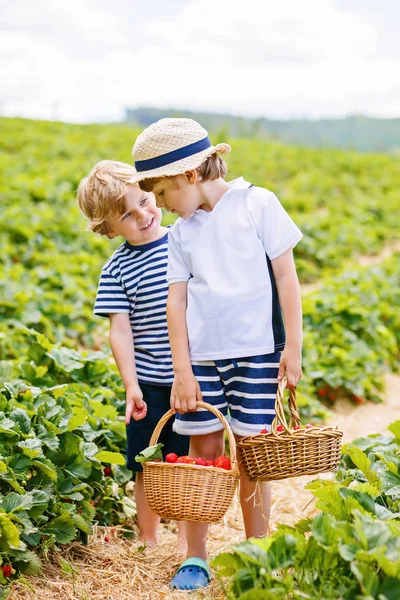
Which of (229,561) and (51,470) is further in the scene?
(51,470)

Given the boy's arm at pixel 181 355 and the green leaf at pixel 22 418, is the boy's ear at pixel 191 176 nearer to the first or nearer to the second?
the boy's arm at pixel 181 355

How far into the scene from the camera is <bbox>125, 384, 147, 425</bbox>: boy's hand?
2.98 m

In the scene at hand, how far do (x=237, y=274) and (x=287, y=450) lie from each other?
2.06ft

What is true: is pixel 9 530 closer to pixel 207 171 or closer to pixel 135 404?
pixel 135 404

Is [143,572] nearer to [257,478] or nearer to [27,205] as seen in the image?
[257,478]

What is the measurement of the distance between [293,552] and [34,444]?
119cm

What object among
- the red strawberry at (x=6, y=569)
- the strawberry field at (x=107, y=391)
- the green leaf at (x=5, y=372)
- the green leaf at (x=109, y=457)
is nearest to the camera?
the strawberry field at (x=107, y=391)

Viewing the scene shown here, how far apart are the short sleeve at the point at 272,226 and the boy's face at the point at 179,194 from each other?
0.20 meters

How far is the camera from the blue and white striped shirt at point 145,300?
121 inches

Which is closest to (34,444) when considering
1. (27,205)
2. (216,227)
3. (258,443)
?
(258,443)

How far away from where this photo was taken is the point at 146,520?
321 cm

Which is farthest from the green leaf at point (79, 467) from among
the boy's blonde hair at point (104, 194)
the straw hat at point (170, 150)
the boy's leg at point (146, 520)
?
the straw hat at point (170, 150)

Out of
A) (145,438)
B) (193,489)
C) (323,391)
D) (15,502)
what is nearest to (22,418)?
(15,502)

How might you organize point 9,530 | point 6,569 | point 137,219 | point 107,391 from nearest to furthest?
point 9,530 → point 6,569 → point 137,219 → point 107,391
